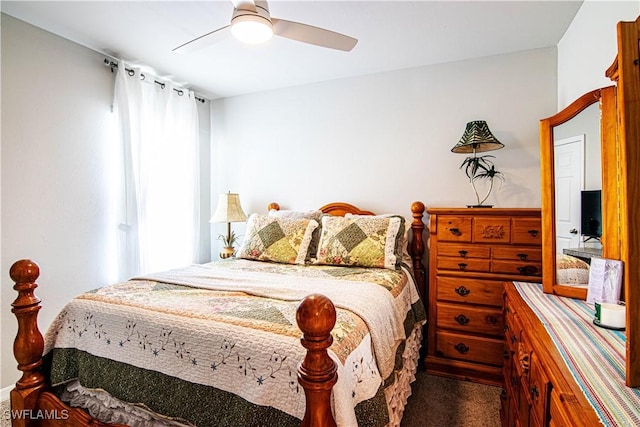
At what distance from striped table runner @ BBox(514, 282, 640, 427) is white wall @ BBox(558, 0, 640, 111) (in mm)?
1159

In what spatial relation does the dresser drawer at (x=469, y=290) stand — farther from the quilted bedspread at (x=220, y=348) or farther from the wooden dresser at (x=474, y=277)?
the quilted bedspread at (x=220, y=348)

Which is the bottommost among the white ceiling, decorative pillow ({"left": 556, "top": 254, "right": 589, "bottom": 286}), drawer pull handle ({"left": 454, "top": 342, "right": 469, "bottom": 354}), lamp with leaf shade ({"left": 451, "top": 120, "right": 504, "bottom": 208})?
drawer pull handle ({"left": 454, "top": 342, "right": 469, "bottom": 354})

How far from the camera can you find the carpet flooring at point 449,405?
1.86 metres

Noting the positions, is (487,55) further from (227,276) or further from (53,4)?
(53,4)

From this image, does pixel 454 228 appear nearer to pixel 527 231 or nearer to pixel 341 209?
pixel 527 231

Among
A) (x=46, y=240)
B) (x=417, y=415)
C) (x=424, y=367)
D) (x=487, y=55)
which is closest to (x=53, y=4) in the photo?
(x=46, y=240)

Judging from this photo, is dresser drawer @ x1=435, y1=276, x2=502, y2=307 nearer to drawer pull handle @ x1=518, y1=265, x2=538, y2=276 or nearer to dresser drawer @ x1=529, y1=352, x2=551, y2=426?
drawer pull handle @ x1=518, y1=265, x2=538, y2=276

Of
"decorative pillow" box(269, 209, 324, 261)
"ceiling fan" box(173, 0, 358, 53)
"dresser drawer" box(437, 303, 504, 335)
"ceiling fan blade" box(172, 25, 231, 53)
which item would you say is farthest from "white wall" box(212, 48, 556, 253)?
"ceiling fan blade" box(172, 25, 231, 53)

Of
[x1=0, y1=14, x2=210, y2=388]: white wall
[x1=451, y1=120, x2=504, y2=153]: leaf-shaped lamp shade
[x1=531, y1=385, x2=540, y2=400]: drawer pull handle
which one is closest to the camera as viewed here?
[x1=531, y1=385, x2=540, y2=400]: drawer pull handle

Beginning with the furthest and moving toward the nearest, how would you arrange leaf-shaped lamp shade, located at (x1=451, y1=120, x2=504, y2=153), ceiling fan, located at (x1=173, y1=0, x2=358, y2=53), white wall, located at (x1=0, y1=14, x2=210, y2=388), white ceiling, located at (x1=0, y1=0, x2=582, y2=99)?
leaf-shaped lamp shade, located at (x1=451, y1=120, x2=504, y2=153)
white wall, located at (x1=0, y1=14, x2=210, y2=388)
white ceiling, located at (x1=0, y1=0, x2=582, y2=99)
ceiling fan, located at (x1=173, y1=0, x2=358, y2=53)

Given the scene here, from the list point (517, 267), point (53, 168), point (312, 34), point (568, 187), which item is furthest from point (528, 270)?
point (53, 168)

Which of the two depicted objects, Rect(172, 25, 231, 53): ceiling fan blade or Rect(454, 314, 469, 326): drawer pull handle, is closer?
Rect(172, 25, 231, 53): ceiling fan blade

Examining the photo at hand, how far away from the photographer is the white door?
1565mm

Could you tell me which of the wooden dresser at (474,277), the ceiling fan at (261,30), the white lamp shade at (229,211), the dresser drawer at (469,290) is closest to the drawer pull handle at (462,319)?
the wooden dresser at (474,277)
